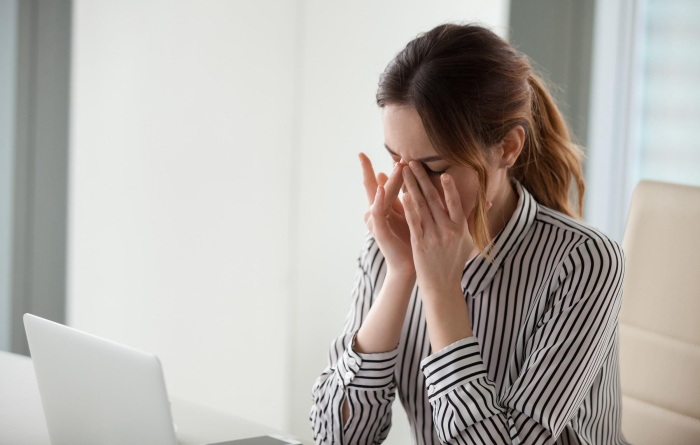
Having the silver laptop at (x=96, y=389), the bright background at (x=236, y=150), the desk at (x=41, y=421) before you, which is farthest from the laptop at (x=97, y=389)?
the bright background at (x=236, y=150)

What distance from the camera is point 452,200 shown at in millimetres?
1271

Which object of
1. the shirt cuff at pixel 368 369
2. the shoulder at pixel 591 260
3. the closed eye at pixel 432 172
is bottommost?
the shirt cuff at pixel 368 369

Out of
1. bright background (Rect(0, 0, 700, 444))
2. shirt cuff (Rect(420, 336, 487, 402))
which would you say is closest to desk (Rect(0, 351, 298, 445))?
shirt cuff (Rect(420, 336, 487, 402))

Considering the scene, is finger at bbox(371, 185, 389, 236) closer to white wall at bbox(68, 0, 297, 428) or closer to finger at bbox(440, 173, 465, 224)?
finger at bbox(440, 173, 465, 224)

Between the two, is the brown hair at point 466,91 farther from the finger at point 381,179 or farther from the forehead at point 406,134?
the finger at point 381,179

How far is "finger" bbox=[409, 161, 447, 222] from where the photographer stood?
127cm

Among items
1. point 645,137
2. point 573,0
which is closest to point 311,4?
point 573,0

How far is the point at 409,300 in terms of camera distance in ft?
4.59

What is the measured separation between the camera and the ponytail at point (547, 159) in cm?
142

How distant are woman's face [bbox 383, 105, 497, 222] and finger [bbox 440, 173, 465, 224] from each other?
0.02 metres

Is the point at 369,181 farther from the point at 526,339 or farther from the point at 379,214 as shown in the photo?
the point at 526,339

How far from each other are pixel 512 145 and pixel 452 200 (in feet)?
0.45

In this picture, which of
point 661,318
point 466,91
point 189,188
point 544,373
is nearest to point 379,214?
point 466,91

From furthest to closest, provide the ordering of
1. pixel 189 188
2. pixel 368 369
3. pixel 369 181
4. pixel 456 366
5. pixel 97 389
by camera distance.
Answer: pixel 189 188 < pixel 369 181 < pixel 368 369 < pixel 456 366 < pixel 97 389
